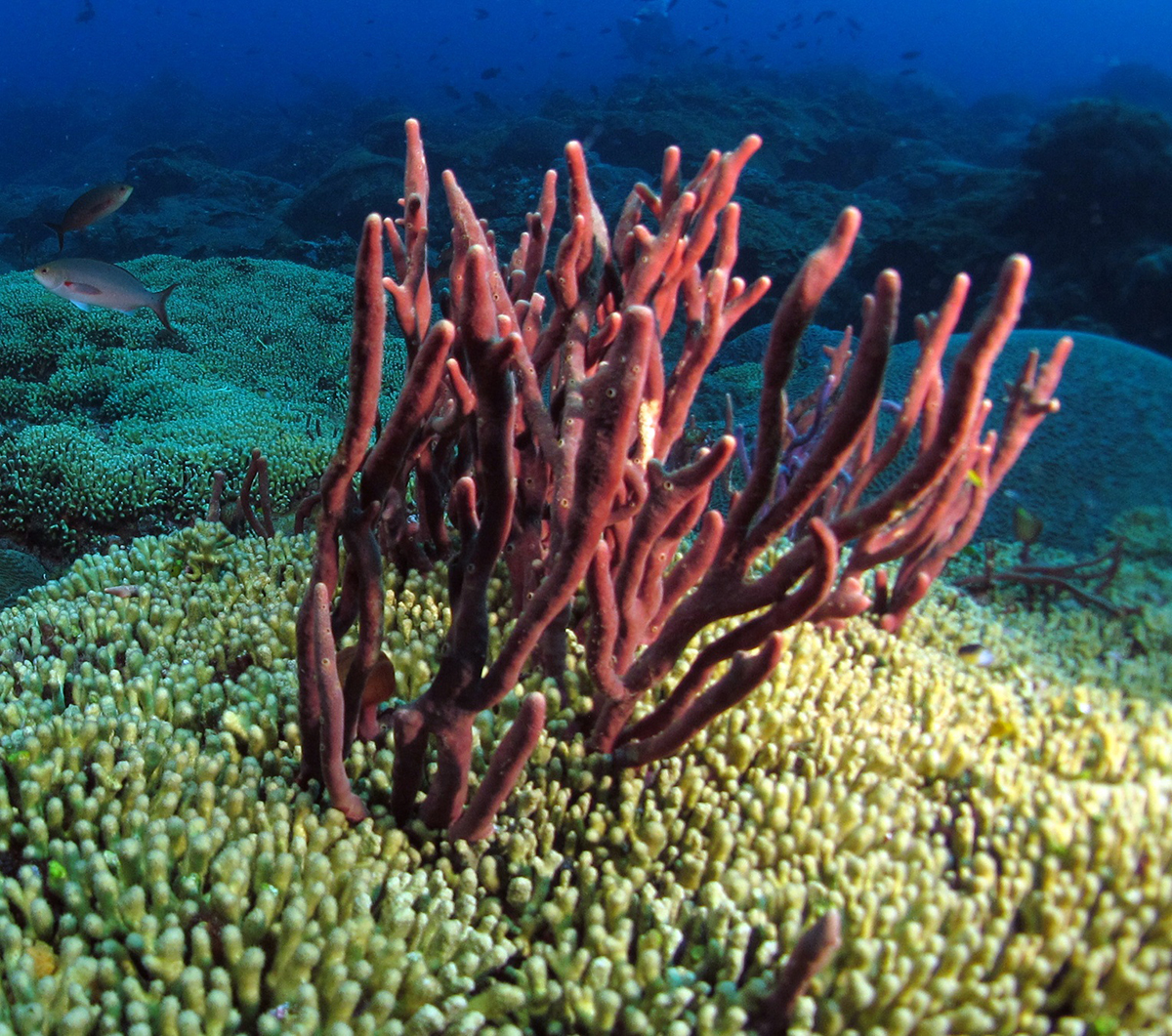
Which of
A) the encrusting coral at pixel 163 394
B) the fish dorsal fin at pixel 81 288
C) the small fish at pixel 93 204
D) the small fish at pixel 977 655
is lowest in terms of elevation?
the encrusting coral at pixel 163 394

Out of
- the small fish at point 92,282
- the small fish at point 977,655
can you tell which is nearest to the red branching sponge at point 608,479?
the small fish at point 977,655

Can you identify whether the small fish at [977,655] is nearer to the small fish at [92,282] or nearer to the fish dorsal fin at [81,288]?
the small fish at [92,282]

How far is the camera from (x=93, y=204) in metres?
5.57

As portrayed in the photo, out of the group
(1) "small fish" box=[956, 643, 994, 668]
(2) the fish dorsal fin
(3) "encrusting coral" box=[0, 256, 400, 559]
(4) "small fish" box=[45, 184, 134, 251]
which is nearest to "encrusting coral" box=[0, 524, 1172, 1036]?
(1) "small fish" box=[956, 643, 994, 668]

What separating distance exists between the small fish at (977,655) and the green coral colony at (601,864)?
133 millimetres

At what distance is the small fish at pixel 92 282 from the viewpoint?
15.6ft

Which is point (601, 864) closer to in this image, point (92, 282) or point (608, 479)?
point (608, 479)

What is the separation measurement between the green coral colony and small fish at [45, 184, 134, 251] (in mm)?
4841

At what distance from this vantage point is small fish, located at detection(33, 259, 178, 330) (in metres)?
4.74

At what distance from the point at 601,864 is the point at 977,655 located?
160cm

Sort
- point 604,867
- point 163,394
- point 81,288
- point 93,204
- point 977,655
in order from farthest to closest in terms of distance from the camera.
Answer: point 163,394 → point 93,204 → point 81,288 → point 977,655 → point 604,867

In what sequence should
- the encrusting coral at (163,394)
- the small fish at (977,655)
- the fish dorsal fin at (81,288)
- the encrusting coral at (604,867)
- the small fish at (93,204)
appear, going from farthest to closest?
the small fish at (93,204) → the fish dorsal fin at (81,288) → the encrusting coral at (163,394) → the small fish at (977,655) → the encrusting coral at (604,867)

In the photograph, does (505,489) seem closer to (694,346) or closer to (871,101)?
(694,346)

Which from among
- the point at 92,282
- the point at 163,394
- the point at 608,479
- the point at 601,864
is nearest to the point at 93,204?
the point at 92,282
